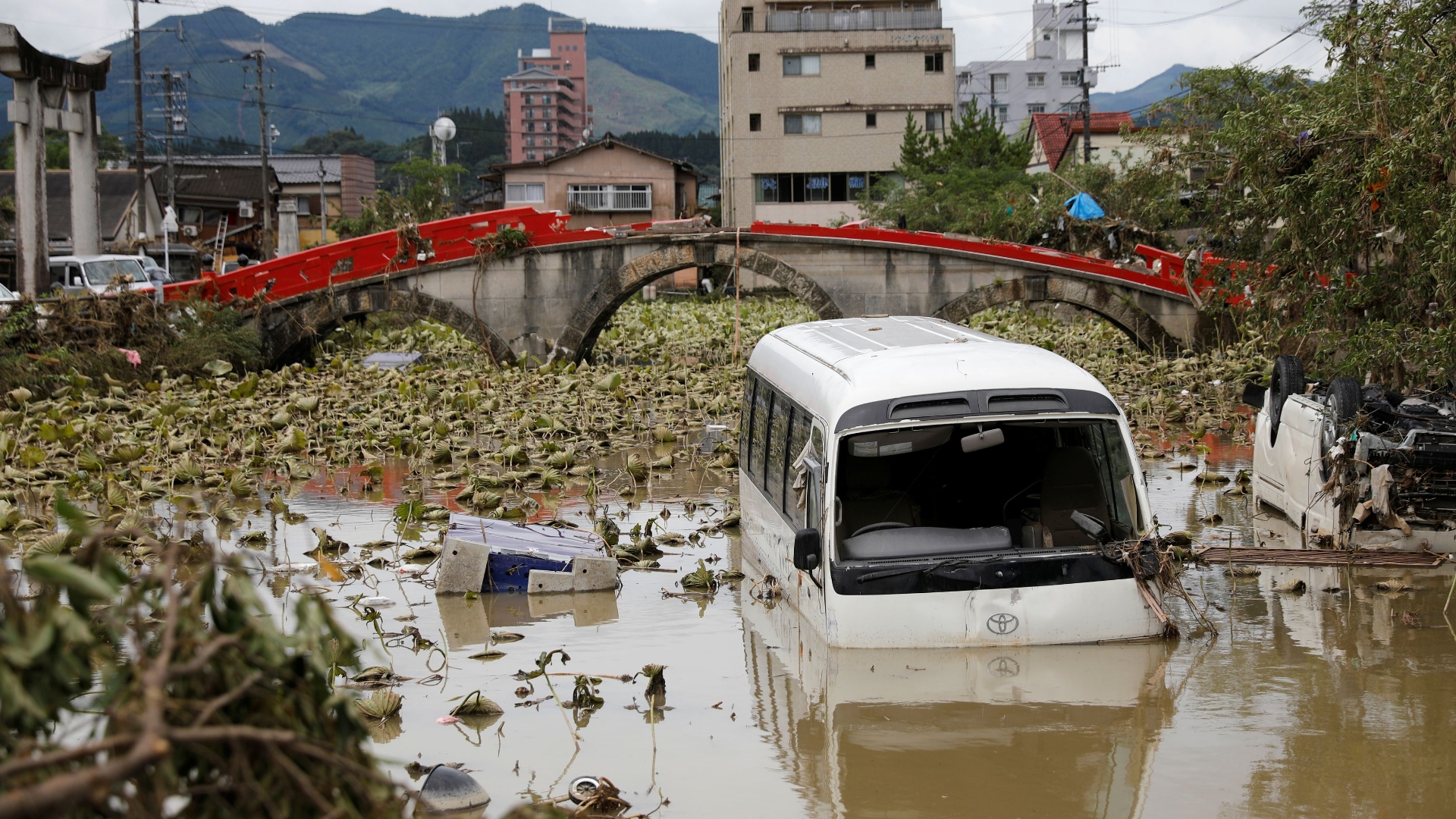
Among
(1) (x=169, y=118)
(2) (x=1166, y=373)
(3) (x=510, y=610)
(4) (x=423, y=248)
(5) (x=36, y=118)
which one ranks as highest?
(1) (x=169, y=118)

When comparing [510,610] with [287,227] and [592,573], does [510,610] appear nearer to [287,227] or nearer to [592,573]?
[592,573]

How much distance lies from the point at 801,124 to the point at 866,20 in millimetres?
5332

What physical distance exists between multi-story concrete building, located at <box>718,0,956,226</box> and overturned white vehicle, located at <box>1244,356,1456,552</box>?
4524 cm

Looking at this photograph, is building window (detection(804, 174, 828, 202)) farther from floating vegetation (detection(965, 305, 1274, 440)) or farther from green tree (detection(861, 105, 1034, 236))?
floating vegetation (detection(965, 305, 1274, 440))

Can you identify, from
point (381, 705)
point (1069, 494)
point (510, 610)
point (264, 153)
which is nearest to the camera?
point (381, 705)

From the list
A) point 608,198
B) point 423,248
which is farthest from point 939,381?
point 608,198

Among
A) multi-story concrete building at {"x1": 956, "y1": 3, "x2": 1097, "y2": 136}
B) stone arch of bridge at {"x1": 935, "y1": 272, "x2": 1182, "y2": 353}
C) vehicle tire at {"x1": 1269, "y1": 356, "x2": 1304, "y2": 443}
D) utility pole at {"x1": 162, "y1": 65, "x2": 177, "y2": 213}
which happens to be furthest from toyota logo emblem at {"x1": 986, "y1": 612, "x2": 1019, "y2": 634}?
multi-story concrete building at {"x1": 956, "y1": 3, "x2": 1097, "y2": 136}

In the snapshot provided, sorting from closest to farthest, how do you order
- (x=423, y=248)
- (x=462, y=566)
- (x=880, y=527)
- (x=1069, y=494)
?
(x=880, y=527)
(x=1069, y=494)
(x=462, y=566)
(x=423, y=248)

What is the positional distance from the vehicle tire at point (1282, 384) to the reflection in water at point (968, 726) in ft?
15.7

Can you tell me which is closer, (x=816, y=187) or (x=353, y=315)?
(x=353, y=315)

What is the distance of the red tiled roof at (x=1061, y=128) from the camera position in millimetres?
54938

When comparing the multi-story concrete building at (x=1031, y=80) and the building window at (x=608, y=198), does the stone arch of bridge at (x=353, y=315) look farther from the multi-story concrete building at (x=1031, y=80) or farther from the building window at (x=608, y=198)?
the multi-story concrete building at (x=1031, y=80)

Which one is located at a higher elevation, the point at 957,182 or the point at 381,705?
the point at 957,182

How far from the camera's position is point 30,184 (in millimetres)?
24125
